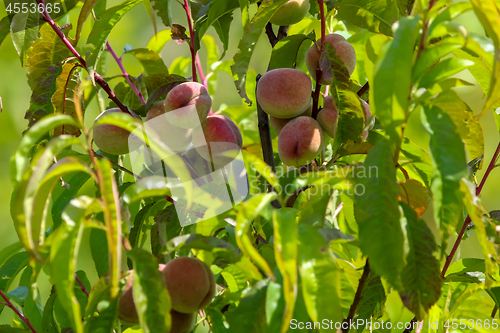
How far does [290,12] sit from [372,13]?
0.16m

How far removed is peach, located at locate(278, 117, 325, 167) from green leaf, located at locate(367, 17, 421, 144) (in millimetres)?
327

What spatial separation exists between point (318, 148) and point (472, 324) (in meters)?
0.36

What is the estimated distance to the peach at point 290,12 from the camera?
2.71 ft

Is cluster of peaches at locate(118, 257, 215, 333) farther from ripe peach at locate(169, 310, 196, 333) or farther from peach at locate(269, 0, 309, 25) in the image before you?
peach at locate(269, 0, 309, 25)

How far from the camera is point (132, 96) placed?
898mm

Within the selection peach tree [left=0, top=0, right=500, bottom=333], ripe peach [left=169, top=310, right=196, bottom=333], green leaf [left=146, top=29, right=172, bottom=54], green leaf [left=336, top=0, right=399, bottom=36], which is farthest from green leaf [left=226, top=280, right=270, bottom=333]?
green leaf [left=146, top=29, right=172, bottom=54]

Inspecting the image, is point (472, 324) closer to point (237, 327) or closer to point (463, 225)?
point (463, 225)

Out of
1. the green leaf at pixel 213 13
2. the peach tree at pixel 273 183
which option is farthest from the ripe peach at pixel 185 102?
the green leaf at pixel 213 13

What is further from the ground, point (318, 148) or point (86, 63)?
point (86, 63)

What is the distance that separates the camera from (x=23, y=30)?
2.39 feet

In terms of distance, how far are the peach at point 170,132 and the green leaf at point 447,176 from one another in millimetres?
410

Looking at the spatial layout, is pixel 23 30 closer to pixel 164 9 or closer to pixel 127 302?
pixel 164 9

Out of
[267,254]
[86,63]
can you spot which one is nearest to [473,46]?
[267,254]

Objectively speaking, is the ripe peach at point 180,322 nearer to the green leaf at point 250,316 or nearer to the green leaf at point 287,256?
the green leaf at point 250,316
